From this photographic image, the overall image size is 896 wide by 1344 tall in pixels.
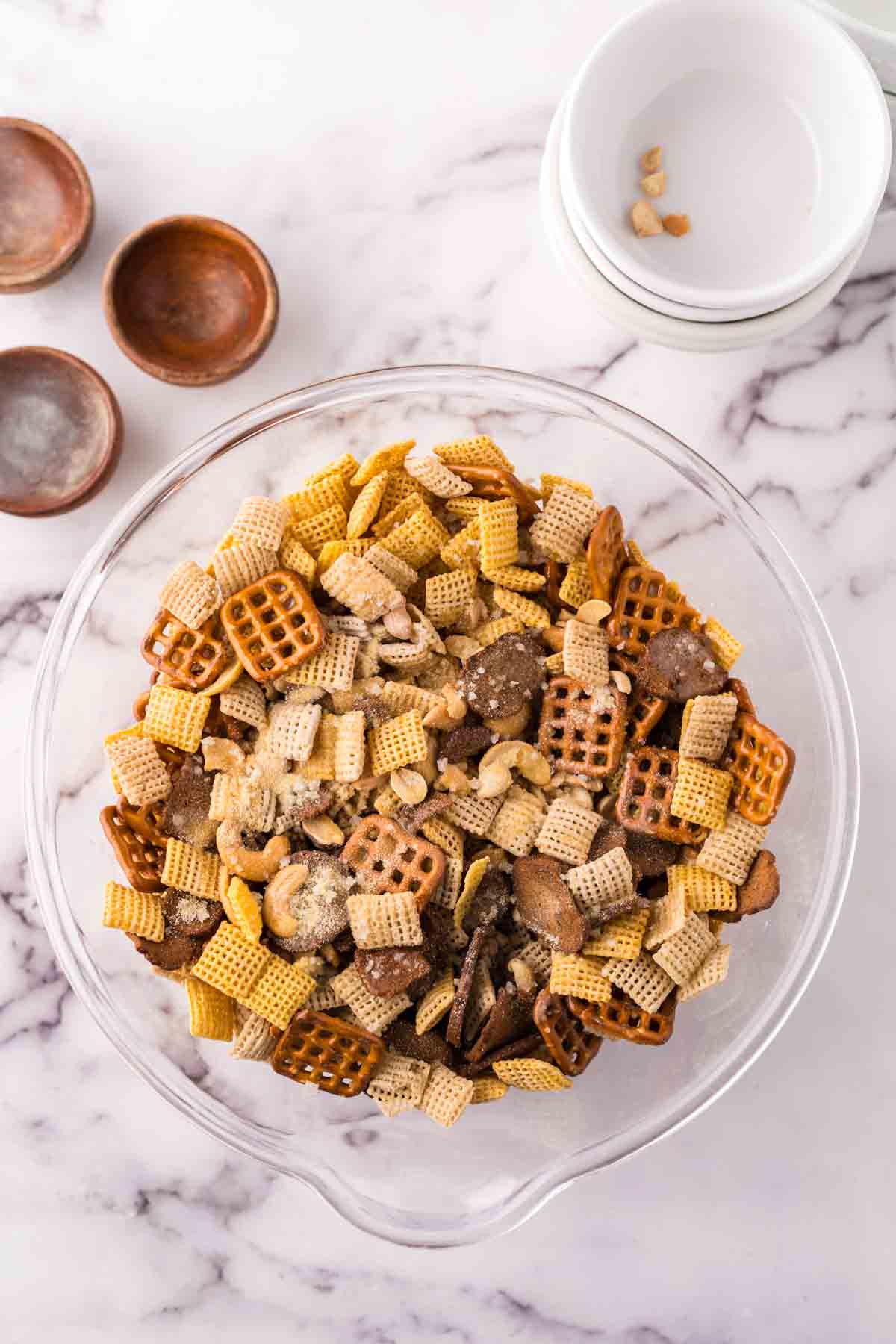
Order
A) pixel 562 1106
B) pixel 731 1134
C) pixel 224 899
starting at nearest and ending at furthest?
pixel 224 899 < pixel 562 1106 < pixel 731 1134

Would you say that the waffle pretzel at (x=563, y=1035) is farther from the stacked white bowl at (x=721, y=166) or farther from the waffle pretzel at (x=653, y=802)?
the stacked white bowl at (x=721, y=166)

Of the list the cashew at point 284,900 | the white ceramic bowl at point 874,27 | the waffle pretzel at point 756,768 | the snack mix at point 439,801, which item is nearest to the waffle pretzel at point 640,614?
the snack mix at point 439,801

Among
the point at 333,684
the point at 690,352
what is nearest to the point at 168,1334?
the point at 333,684

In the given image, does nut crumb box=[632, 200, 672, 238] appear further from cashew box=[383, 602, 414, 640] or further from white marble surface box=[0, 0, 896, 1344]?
cashew box=[383, 602, 414, 640]

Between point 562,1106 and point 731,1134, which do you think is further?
point 731,1134

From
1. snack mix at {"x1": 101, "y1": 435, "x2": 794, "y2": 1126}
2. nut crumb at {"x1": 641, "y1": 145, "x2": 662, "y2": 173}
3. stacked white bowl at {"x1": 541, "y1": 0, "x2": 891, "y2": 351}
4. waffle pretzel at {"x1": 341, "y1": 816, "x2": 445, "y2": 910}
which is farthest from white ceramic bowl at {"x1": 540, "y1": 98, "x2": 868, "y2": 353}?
waffle pretzel at {"x1": 341, "y1": 816, "x2": 445, "y2": 910}

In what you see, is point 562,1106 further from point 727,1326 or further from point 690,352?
point 690,352

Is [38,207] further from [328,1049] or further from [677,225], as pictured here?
[328,1049]
